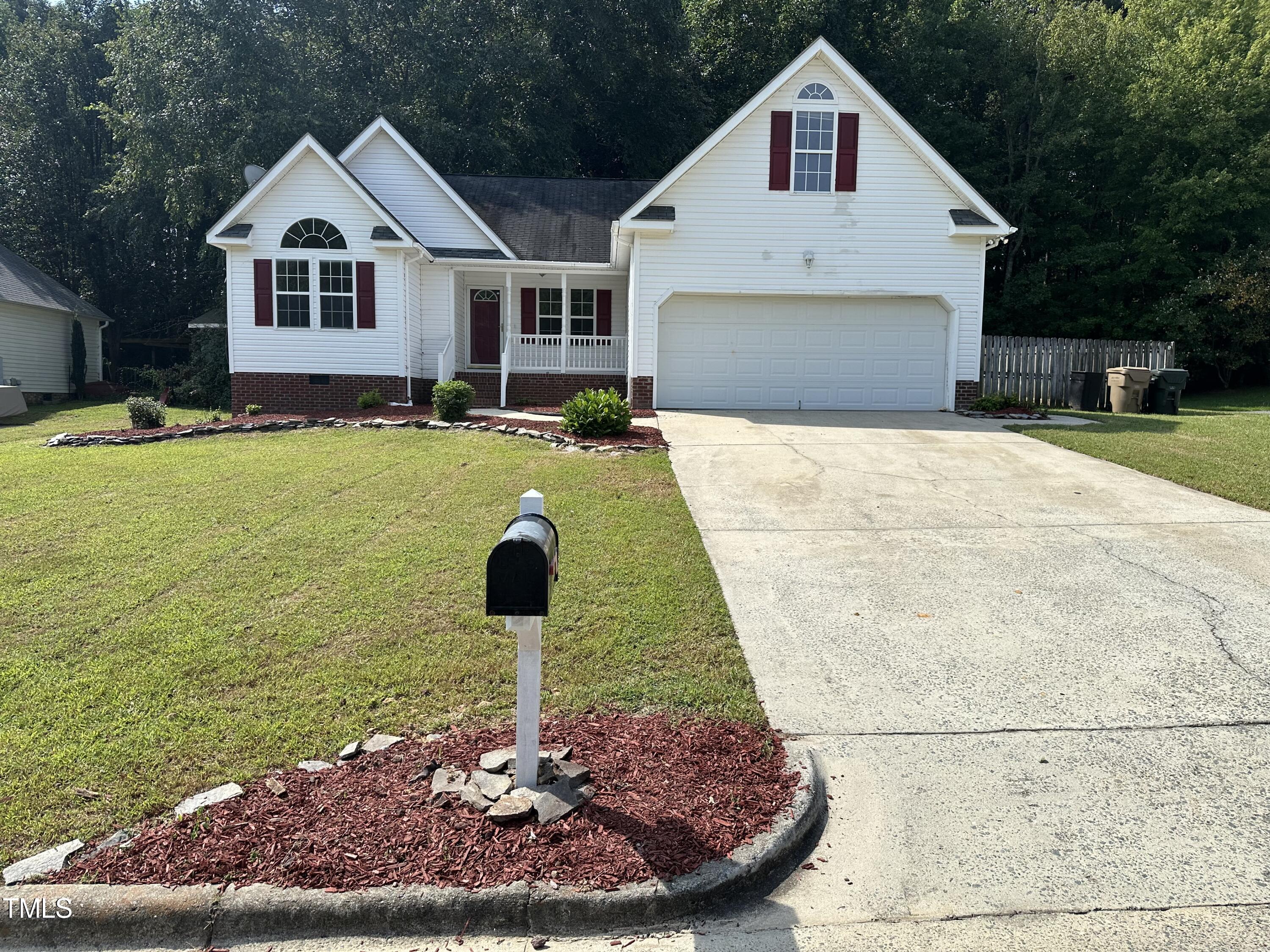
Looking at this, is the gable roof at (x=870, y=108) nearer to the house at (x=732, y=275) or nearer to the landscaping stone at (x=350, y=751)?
the house at (x=732, y=275)

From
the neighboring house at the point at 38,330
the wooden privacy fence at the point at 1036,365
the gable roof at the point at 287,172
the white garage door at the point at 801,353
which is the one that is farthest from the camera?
the neighboring house at the point at 38,330

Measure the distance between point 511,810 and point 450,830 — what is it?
25 cm

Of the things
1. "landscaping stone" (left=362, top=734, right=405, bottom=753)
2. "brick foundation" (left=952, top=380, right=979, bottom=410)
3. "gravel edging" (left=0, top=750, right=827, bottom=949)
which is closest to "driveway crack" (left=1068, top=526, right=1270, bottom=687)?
"gravel edging" (left=0, top=750, right=827, bottom=949)

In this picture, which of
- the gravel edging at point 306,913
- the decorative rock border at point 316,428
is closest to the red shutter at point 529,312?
the decorative rock border at point 316,428

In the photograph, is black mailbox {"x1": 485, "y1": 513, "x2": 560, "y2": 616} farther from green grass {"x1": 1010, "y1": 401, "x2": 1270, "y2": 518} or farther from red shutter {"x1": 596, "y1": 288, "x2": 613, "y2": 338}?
red shutter {"x1": 596, "y1": 288, "x2": 613, "y2": 338}

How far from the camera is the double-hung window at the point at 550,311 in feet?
Result: 70.0

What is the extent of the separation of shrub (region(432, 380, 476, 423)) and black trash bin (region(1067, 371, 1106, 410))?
13.3 meters

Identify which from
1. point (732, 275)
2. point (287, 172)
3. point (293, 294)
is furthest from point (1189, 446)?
point (287, 172)

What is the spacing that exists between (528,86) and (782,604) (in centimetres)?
2808

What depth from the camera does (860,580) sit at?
6.78 m

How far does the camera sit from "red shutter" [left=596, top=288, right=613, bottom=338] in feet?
69.6

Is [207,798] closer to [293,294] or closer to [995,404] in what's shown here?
[995,404]

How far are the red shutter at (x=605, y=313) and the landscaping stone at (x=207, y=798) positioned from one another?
18.2 meters

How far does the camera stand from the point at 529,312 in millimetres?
21250
